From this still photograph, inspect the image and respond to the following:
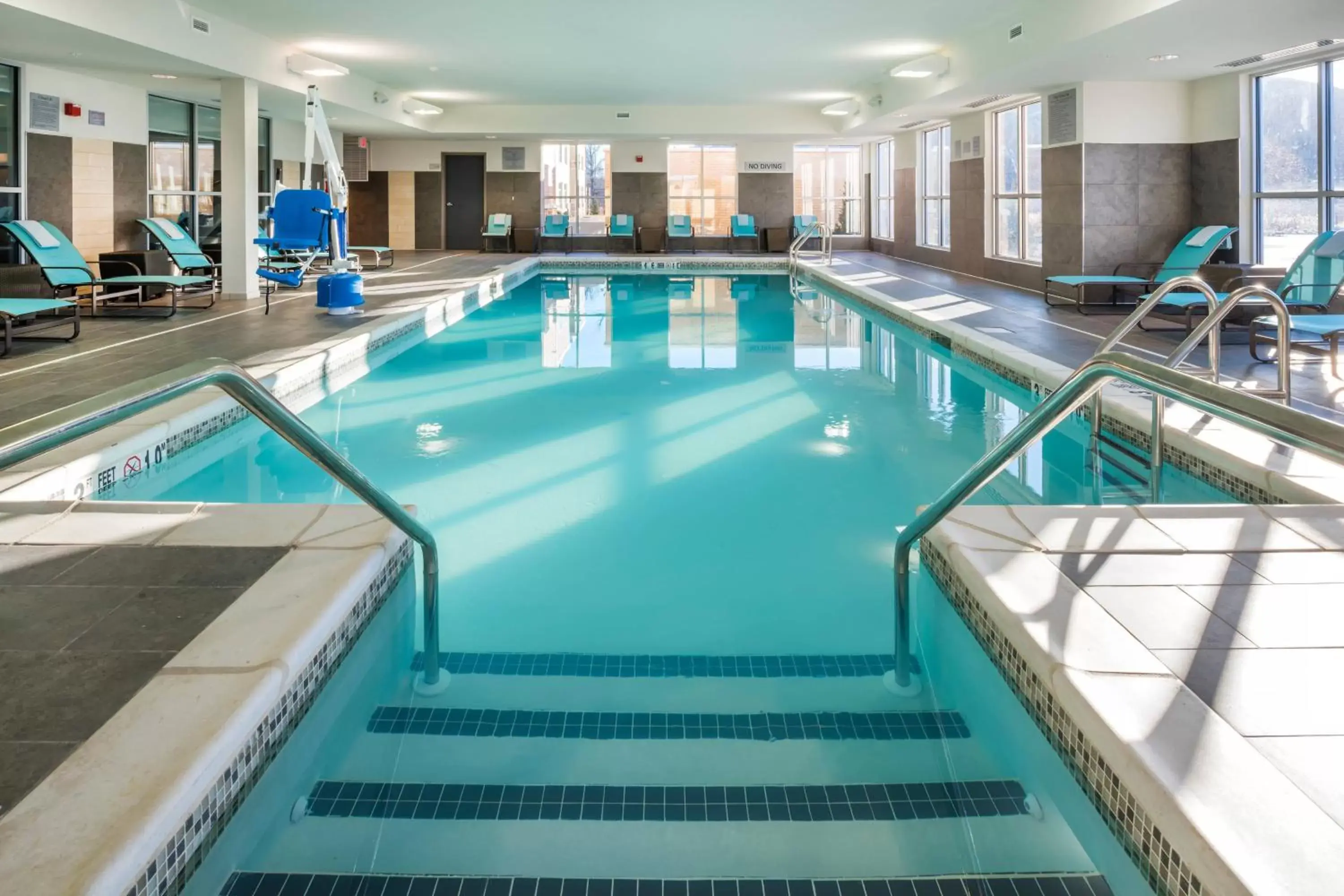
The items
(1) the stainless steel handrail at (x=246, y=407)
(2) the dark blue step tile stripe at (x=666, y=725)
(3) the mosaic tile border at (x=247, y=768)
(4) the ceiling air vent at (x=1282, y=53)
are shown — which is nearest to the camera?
(1) the stainless steel handrail at (x=246, y=407)

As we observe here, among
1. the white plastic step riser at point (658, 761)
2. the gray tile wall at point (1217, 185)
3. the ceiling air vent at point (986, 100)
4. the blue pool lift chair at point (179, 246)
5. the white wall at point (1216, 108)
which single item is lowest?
the white plastic step riser at point (658, 761)

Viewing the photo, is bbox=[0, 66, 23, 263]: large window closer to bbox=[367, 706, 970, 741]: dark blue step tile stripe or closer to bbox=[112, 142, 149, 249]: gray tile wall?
bbox=[112, 142, 149, 249]: gray tile wall

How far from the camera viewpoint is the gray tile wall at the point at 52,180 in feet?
33.3

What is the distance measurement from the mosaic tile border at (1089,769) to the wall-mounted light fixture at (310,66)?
10.8 meters

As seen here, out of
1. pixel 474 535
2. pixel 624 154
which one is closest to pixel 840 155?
pixel 624 154

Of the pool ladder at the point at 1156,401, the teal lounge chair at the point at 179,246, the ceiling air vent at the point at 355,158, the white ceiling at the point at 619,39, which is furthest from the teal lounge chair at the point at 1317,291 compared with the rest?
the ceiling air vent at the point at 355,158

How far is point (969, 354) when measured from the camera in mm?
7992

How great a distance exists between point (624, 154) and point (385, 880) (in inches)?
805

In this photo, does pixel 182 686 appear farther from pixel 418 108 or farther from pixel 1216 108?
pixel 418 108

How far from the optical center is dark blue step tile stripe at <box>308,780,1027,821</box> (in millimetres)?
2100

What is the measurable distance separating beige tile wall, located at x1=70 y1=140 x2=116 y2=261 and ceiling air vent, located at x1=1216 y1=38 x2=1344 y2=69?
10899 mm

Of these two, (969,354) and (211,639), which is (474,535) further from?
(969,354)

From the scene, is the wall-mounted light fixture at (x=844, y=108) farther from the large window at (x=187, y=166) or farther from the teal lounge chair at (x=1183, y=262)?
the large window at (x=187, y=166)

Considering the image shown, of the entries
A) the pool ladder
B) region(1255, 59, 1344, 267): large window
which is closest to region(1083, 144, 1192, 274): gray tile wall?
region(1255, 59, 1344, 267): large window
